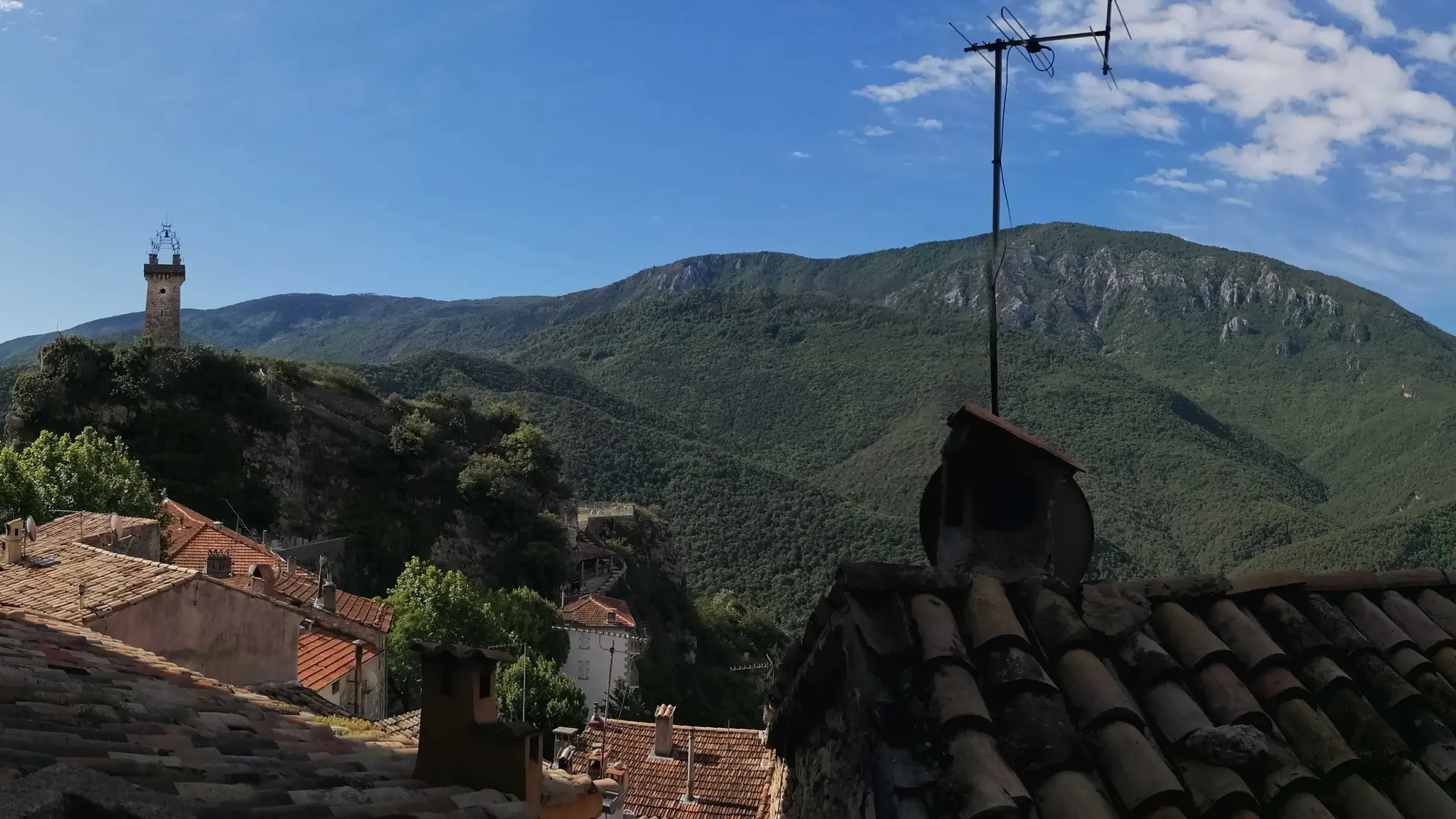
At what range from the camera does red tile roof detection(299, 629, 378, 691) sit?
14376 mm

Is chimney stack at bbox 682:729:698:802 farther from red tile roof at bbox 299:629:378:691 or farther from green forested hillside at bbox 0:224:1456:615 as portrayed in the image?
green forested hillside at bbox 0:224:1456:615

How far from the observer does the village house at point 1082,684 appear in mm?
2309

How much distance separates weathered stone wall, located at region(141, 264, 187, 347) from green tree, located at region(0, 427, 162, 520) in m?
20.5

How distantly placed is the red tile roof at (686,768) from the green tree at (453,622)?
11.2 ft

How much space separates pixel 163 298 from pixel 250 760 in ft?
163

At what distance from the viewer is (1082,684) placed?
99.6 inches

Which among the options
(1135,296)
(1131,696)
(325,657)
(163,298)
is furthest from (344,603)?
(1135,296)

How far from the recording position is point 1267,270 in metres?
110

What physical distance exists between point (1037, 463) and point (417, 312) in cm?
16290

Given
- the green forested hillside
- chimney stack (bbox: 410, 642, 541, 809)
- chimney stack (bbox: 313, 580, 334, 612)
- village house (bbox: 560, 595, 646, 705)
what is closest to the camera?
chimney stack (bbox: 410, 642, 541, 809)

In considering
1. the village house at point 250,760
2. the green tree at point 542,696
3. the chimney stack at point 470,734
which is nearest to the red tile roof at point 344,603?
the green tree at point 542,696

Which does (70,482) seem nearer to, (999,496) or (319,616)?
(319,616)

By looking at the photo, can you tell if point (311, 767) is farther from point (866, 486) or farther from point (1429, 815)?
point (866, 486)

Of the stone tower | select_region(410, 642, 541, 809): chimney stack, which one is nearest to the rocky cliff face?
the stone tower
